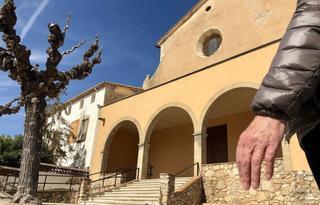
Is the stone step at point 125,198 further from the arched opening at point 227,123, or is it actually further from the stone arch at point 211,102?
the arched opening at point 227,123

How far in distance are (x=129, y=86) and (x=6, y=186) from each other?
11.3 meters

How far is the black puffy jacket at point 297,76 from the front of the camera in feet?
3.92

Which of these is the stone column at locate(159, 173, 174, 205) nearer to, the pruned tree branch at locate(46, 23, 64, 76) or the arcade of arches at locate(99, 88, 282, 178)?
the arcade of arches at locate(99, 88, 282, 178)

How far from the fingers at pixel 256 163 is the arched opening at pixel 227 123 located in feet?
37.9

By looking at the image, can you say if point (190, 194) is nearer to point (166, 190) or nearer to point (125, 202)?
point (166, 190)

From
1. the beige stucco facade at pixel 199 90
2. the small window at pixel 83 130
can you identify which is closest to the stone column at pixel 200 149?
the beige stucco facade at pixel 199 90

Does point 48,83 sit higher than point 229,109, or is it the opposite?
point 229,109

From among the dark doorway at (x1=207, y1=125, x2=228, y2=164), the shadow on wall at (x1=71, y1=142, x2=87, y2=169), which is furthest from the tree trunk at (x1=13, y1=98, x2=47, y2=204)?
the shadow on wall at (x1=71, y1=142, x2=87, y2=169)

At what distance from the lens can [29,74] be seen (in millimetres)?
8953

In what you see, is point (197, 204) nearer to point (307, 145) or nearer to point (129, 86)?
point (307, 145)

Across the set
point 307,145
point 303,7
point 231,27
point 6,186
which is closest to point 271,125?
point 307,145

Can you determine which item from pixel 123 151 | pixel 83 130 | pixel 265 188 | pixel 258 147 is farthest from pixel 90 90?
pixel 258 147

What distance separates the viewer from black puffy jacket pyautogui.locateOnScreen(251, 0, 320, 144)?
1.19 m

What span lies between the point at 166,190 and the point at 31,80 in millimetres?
5529
